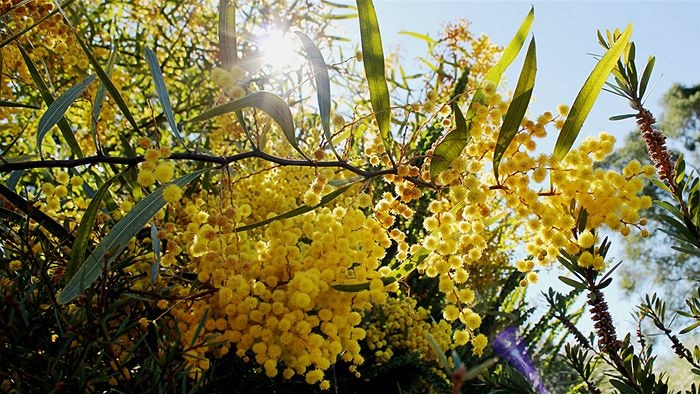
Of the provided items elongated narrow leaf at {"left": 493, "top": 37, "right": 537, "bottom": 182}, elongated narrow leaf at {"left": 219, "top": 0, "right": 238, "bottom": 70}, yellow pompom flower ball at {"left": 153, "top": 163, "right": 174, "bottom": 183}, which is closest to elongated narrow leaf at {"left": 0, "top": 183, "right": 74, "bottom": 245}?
yellow pompom flower ball at {"left": 153, "top": 163, "right": 174, "bottom": 183}

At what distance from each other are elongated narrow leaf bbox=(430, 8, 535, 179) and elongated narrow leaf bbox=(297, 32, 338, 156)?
0.18 meters

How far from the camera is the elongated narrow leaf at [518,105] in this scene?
771 mm

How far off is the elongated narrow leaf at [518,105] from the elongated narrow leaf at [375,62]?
16 cm

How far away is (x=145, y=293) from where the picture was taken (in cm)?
80

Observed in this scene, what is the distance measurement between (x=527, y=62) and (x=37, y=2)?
1.13m

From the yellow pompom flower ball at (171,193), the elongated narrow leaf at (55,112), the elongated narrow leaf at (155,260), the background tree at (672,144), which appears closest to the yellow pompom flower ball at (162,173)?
the yellow pompom flower ball at (171,193)

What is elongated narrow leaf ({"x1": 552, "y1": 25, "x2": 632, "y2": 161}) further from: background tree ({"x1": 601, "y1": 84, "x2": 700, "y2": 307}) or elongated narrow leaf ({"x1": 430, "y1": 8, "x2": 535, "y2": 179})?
background tree ({"x1": 601, "y1": 84, "x2": 700, "y2": 307})

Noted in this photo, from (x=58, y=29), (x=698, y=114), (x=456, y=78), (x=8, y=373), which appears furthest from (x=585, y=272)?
(x=698, y=114)

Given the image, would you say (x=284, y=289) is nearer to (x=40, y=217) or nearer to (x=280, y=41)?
(x=40, y=217)

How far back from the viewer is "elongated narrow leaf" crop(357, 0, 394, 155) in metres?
0.82

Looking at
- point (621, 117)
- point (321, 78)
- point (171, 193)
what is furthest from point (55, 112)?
point (621, 117)

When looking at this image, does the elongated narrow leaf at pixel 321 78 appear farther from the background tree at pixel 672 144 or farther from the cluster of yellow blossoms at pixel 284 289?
the background tree at pixel 672 144

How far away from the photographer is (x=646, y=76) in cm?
92

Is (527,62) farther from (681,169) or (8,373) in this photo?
(8,373)
